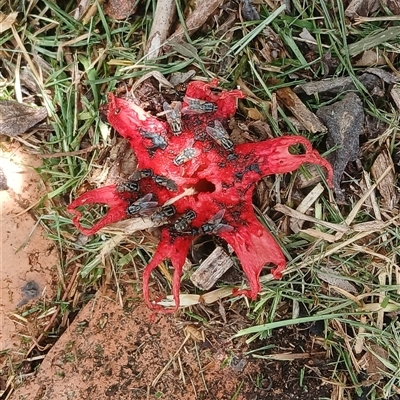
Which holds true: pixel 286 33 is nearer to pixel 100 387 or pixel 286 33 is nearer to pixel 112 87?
pixel 112 87

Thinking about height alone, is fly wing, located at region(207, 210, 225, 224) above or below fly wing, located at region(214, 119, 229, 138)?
below

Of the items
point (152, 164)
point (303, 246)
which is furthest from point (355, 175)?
point (152, 164)

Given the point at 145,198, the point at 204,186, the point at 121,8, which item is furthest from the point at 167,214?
the point at 121,8

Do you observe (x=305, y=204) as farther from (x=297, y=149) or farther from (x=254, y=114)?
(x=254, y=114)

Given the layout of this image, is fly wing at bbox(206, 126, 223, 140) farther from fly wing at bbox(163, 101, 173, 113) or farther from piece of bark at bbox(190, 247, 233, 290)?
piece of bark at bbox(190, 247, 233, 290)

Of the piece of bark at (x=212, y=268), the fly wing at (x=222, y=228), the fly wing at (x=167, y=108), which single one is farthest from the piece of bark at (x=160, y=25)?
the piece of bark at (x=212, y=268)

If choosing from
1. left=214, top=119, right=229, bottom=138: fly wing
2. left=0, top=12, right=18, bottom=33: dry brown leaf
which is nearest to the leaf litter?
left=214, top=119, right=229, bottom=138: fly wing

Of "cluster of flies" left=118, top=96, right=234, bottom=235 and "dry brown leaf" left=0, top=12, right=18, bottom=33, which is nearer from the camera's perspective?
"cluster of flies" left=118, top=96, right=234, bottom=235

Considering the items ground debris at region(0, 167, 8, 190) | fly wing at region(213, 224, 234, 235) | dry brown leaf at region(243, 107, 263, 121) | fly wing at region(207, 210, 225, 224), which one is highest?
ground debris at region(0, 167, 8, 190)
